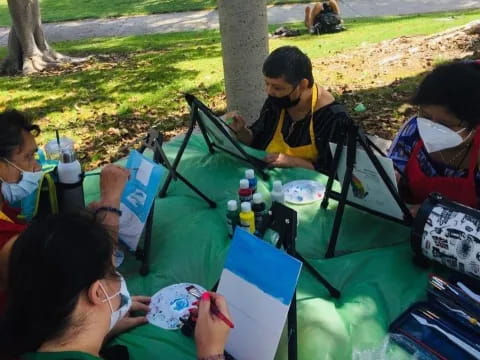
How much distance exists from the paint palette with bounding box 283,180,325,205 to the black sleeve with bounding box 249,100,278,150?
23.4 inches

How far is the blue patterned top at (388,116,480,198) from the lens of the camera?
8.59ft

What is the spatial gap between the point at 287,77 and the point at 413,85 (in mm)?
3261

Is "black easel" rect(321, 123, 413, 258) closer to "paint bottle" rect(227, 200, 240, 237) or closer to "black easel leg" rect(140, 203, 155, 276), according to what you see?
"paint bottle" rect(227, 200, 240, 237)

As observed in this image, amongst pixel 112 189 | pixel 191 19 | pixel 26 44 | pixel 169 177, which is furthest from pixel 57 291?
pixel 191 19

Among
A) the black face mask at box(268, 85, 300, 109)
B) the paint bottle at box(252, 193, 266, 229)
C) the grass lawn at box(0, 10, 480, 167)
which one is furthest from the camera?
the grass lawn at box(0, 10, 480, 167)

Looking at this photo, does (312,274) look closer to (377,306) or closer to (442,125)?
(377,306)

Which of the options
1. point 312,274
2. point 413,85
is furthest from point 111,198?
point 413,85

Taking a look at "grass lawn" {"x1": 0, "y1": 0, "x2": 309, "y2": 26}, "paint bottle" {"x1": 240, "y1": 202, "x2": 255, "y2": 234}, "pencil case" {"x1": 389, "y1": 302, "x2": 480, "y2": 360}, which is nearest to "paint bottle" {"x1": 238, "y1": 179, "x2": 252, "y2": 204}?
"paint bottle" {"x1": 240, "y1": 202, "x2": 255, "y2": 234}

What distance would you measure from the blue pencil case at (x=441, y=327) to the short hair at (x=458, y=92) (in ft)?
2.64

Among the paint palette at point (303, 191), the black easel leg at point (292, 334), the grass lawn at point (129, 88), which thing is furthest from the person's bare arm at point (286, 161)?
the grass lawn at point (129, 88)

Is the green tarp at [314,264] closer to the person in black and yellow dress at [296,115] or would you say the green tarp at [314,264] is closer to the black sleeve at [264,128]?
the person in black and yellow dress at [296,115]

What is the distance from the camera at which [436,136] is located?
2.53m

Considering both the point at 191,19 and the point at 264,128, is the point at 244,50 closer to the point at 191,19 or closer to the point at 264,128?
the point at 264,128

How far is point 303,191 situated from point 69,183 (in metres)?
1.24
